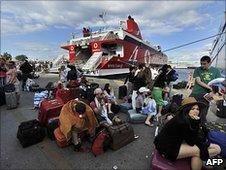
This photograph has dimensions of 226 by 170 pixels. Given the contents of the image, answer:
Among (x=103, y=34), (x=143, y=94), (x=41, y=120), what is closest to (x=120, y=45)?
(x=103, y=34)

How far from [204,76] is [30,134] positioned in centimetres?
409

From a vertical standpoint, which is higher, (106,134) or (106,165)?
(106,134)

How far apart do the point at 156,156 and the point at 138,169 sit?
552mm

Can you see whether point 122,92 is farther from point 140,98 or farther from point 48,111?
point 48,111

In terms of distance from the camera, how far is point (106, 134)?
4957 mm

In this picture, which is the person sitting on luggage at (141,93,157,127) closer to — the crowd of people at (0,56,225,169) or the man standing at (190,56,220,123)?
the crowd of people at (0,56,225,169)

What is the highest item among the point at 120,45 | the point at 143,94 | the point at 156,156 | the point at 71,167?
the point at 120,45

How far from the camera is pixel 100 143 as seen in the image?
190 inches

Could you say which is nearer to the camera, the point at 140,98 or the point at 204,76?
the point at 204,76

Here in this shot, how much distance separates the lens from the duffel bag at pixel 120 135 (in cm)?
499

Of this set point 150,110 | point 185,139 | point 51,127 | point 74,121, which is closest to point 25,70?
point 51,127

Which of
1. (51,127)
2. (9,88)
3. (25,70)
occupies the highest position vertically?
(25,70)

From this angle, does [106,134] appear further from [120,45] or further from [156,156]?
[120,45]

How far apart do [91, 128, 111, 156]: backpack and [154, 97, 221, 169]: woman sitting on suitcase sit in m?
1.47
